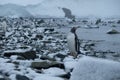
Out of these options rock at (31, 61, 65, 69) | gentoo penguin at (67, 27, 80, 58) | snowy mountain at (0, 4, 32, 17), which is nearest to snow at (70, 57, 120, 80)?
rock at (31, 61, 65, 69)

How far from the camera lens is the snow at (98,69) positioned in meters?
2.64

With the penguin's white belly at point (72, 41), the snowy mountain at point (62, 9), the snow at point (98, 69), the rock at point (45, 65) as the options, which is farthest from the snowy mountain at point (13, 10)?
the snow at point (98, 69)

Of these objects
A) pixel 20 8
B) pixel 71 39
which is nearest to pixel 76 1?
pixel 20 8

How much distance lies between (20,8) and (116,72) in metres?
48.6

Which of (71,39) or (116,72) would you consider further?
(71,39)

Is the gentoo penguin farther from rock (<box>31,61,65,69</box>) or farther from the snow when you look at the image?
the snow

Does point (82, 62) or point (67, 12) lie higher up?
point (82, 62)

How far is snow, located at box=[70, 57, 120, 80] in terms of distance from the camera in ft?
8.67

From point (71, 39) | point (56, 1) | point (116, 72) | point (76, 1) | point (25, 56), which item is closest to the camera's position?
point (116, 72)

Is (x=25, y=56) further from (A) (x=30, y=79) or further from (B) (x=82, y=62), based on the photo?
(B) (x=82, y=62)

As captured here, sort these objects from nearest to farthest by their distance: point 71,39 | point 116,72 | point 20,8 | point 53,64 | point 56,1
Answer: point 116,72 < point 53,64 < point 71,39 < point 20,8 < point 56,1

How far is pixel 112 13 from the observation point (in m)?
71.1

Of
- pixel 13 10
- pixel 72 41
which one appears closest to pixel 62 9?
pixel 13 10

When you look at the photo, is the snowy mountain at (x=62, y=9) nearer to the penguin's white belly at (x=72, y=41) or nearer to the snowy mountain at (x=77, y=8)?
the snowy mountain at (x=77, y=8)
